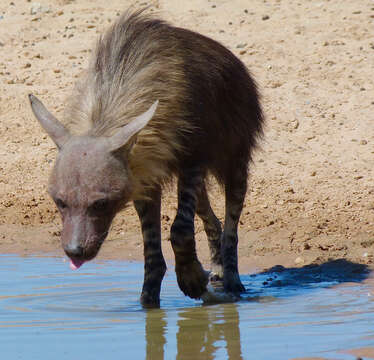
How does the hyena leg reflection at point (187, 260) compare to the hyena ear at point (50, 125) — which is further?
the hyena leg reflection at point (187, 260)

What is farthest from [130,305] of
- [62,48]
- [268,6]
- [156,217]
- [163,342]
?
[268,6]

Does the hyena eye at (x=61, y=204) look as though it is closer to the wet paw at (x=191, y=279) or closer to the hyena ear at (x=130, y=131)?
the hyena ear at (x=130, y=131)

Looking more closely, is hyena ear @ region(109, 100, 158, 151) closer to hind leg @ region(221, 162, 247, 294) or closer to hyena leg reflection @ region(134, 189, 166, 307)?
hyena leg reflection @ region(134, 189, 166, 307)

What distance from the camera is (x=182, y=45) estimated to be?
6512mm

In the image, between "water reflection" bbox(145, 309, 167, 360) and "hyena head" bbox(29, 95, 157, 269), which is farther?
"hyena head" bbox(29, 95, 157, 269)

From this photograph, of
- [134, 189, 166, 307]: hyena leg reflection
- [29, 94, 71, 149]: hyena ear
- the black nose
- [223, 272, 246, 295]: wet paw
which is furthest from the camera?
[223, 272, 246, 295]: wet paw

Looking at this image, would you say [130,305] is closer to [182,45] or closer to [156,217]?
[156,217]

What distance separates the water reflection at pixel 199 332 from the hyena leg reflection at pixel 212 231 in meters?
1.66

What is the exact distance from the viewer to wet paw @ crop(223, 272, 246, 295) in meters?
7.03

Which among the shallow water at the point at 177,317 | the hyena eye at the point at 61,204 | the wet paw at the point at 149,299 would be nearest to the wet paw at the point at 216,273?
the shallow water at the point at 177,317

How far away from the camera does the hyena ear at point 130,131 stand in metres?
5.41

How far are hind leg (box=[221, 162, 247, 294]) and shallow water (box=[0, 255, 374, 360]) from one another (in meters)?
0.18

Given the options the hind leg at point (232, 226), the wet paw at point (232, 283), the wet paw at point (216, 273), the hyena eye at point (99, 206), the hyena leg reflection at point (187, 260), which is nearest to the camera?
the hyena eye at point (99, 206)

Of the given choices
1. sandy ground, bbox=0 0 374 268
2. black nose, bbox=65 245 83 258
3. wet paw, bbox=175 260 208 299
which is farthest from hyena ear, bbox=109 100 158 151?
sandy ground, bbox=0 0 374 268
